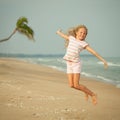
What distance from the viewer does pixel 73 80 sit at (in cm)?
252

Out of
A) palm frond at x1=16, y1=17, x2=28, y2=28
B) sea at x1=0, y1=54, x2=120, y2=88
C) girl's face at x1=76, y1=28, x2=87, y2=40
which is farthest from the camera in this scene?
sea at x1=0, y1=54, x2=120, y2=88

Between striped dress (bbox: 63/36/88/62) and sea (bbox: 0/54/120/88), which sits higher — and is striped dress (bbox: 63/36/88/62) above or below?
above

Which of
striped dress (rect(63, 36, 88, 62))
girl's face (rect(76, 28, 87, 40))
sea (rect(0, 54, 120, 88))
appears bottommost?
sea (rect(0, 54, 120, 88))

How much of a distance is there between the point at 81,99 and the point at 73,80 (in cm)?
357

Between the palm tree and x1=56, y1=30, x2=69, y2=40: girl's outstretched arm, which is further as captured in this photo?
the palm tree

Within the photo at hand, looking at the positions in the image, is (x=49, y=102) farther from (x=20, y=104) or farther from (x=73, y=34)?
(x=73, y=34)

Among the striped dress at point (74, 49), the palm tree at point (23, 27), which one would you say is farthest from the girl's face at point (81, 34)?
the palm tree at point (23, 27)

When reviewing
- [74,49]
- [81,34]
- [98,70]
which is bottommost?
[98,70]

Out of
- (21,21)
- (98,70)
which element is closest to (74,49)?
(21,21)

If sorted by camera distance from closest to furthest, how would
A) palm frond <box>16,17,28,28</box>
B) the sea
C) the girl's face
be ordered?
1. the girl's face
2. palm frond <box>16,17,28,28</box>
3. the sea

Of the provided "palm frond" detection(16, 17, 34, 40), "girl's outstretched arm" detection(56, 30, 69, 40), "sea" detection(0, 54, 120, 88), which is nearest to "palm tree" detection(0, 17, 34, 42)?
"palm frond" detection(16, 17, 34, 40)

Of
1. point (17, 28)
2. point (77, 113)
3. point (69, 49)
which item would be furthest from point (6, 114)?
point (17, 28)

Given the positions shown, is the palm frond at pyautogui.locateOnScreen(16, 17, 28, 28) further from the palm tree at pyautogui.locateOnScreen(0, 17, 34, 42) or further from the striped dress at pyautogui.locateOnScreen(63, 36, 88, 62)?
the striped dress at pyautogui.locateOnScreen(63, 36, 88, 62)

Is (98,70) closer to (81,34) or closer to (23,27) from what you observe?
(23,27)
